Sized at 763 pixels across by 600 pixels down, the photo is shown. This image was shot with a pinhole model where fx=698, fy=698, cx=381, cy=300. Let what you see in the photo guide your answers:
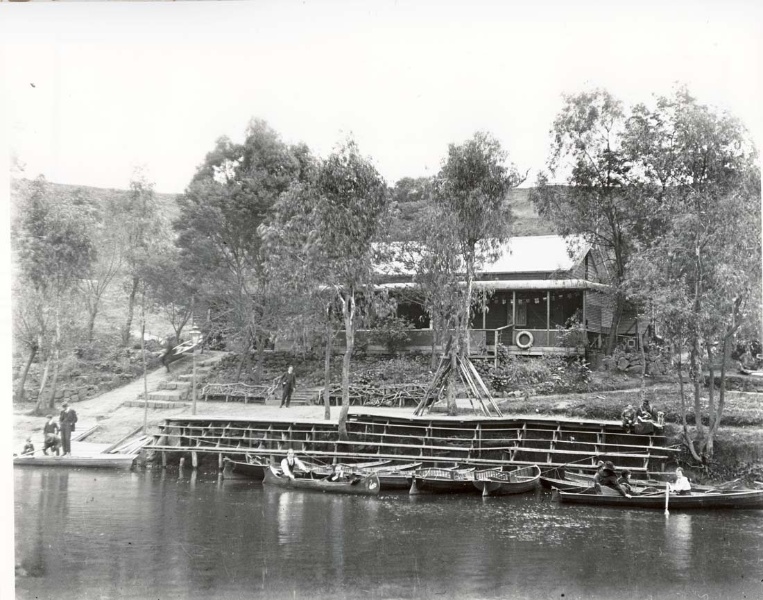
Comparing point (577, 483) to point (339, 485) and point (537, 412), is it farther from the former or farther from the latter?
point (339, 485)

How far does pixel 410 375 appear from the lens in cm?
2758

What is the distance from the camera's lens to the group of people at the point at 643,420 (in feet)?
62.9

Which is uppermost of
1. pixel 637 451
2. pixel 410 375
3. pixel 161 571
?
pixel 410 375

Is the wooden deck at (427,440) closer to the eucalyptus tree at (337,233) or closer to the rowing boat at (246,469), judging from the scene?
the rowing boat at (246,469)

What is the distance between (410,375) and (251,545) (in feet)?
48.1

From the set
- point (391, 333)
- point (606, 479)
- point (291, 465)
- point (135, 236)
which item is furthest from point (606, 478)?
point (135, 236)

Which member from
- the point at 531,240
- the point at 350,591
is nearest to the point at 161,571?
the point at 350,591

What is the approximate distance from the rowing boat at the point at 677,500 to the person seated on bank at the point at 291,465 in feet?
23.2

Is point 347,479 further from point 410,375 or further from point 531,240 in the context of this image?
point 531,240

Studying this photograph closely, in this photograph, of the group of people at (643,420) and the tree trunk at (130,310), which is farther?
the tree trunk at (130,310)

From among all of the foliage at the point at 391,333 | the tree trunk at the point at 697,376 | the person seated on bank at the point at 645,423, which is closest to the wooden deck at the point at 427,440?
the person seated on bank at the point at 645,423

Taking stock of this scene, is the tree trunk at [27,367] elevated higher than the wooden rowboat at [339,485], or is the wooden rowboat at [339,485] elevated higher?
the tree trunk at [27,367]

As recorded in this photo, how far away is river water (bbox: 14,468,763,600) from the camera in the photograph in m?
11.5

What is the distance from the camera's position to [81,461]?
2069cm
